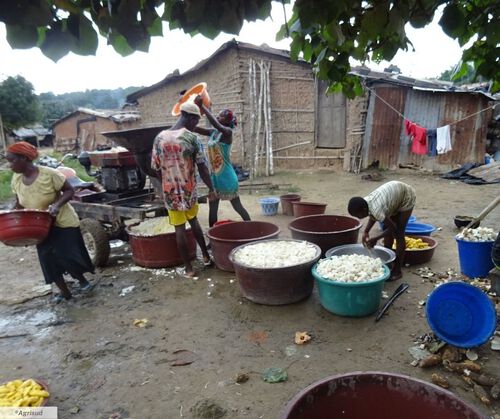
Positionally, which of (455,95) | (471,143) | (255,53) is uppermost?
(255,53)

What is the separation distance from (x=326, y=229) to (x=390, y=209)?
4.43 feet

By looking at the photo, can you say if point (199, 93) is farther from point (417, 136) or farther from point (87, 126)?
point (87, 126)

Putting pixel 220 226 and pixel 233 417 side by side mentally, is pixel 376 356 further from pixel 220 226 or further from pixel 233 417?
pixel 220 226

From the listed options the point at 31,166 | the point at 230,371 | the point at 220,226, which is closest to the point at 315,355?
the point at 230,371

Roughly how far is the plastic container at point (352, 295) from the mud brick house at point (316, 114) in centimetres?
909

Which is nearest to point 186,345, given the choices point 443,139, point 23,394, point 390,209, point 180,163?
point 23,394

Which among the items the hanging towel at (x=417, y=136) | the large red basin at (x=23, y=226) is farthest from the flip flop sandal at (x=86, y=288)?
the hanging towel at (x=417, y=136)

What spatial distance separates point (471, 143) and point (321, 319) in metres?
9.65

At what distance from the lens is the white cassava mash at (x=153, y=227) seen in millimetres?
5184

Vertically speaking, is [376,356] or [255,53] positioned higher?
[255,53]

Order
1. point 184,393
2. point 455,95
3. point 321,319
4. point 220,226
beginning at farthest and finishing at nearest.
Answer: point 455,95, point 220,226, point 321,319, point 184,393

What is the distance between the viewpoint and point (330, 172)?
41.5 feet

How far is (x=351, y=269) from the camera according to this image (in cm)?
351

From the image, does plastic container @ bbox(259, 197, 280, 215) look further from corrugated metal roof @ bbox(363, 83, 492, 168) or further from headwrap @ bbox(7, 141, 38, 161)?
corrugated metal roof @ bbox(363, 83, 492, 168)
